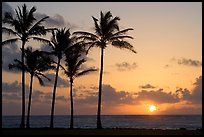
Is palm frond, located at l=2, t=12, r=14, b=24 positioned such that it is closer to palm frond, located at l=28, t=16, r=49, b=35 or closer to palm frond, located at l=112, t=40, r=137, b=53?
palm frond, located at l=28, t=16, r=49, b=35

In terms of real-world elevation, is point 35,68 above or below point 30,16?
below

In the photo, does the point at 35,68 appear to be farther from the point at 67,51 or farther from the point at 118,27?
the point at 118,27

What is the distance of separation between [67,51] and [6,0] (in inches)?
1045

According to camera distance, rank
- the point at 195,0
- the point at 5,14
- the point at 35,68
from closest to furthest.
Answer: the point at 195,0 < the point at 5,14 < the point at 35,68

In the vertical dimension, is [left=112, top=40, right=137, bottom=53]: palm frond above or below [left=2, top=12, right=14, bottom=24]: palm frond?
below

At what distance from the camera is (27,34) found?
35375 millimetres

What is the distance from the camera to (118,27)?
34.5m

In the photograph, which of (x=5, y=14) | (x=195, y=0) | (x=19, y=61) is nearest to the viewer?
(x=195, y=0)

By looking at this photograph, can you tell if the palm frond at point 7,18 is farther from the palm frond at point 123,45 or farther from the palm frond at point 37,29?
the palm frond at point 123,45

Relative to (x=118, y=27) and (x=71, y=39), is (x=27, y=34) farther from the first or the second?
(x=118, y=27)

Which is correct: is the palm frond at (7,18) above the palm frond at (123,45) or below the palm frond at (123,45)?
above

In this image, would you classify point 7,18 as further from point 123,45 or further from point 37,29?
point 123,45

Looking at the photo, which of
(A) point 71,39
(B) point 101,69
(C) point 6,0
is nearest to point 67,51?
(A) point 71,39

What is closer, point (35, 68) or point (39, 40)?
point (39, 40)
